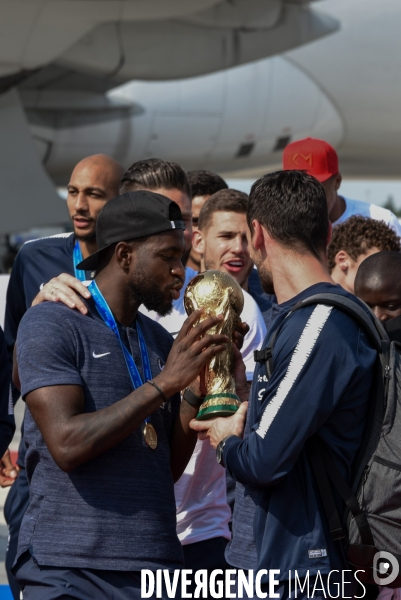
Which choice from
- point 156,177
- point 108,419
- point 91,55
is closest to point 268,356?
point 108,419

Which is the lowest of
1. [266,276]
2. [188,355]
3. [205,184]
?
[205,184]

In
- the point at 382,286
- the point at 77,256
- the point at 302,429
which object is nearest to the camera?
the point at 302,429

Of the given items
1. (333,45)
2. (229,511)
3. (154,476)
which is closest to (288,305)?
(154,476)

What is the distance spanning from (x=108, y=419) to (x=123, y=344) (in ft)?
1.03

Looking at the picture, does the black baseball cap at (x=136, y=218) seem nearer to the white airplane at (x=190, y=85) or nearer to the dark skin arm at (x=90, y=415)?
the dark skin arm at (x=90, y=415)

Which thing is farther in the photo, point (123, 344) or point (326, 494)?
point (123, 344)

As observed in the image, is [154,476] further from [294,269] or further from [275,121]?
[275,121]

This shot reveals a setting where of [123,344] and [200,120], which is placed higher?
[123,344]

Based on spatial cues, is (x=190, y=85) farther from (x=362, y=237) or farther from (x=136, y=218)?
(x=136, y=218)

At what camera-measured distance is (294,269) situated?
2.52 metres

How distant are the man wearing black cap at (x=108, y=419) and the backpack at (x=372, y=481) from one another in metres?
0.42

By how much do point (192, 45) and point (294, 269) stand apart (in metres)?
13.0

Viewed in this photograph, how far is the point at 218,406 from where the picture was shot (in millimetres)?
2693
